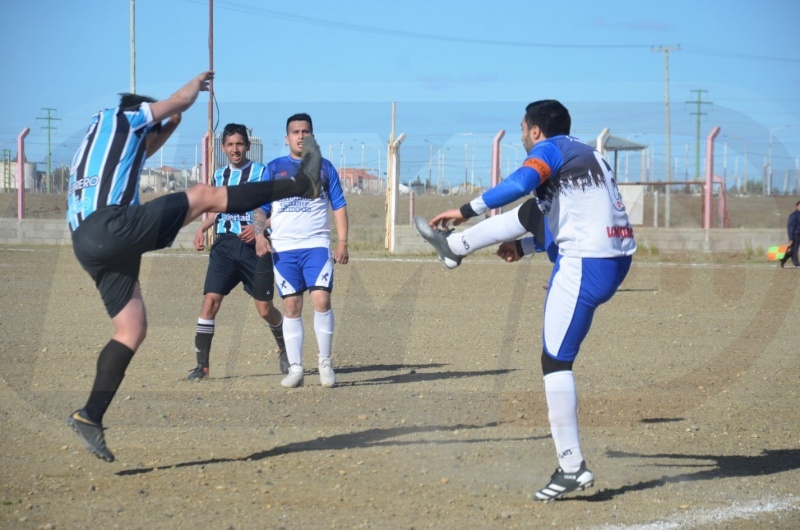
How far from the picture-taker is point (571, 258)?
5074mm

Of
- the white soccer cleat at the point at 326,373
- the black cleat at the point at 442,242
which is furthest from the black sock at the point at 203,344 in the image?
the black cleat at the point at 442,242

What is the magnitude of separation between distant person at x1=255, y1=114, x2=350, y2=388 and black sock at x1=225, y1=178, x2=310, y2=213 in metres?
2.33

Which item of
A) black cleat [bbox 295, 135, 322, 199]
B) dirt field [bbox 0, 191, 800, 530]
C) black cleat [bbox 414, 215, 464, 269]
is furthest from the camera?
black cleat [bbox 295, 135, 322, 199]

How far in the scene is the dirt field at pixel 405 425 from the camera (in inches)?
189

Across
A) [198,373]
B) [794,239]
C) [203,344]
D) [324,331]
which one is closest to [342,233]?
[324,331]

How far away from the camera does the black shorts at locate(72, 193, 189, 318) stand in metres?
5.11

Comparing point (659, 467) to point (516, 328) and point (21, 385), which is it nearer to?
point (21, 385)

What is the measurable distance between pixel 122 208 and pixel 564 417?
2.67 meters

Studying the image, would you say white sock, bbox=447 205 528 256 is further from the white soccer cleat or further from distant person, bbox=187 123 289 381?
distant person, bbox=187 123 289 381

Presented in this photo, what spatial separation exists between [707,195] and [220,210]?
2196 cm

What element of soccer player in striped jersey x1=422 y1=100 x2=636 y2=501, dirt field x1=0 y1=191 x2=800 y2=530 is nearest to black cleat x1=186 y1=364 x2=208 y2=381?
dirt field x1=0 y1=191 x2=800 y2=530

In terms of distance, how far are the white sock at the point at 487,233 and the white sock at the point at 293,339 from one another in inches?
115

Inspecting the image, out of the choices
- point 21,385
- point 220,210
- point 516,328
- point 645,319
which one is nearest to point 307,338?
point 516,328

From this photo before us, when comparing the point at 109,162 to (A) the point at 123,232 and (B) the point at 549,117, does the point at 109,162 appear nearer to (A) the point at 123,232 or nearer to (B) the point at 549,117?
(A) the point at 123,232
